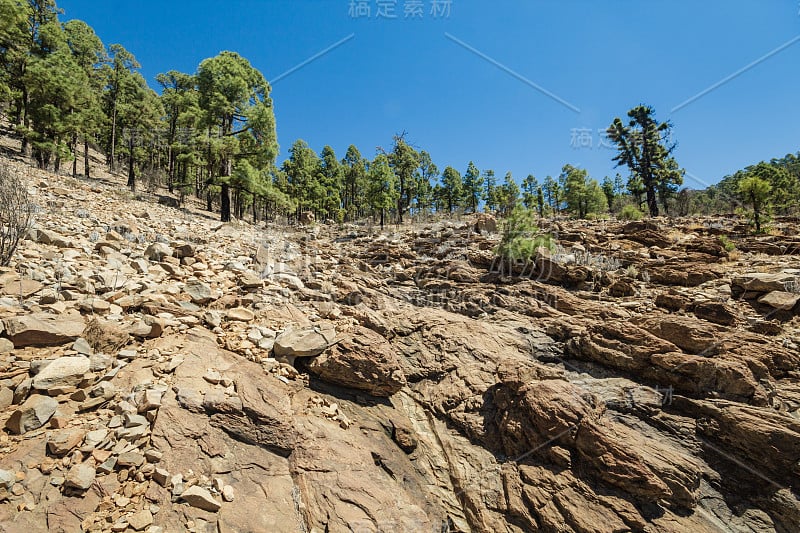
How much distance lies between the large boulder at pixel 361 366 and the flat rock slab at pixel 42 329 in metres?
3.29

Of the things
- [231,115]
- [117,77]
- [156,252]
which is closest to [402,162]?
[231,115]

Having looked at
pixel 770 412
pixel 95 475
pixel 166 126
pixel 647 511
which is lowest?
pixel 647 511

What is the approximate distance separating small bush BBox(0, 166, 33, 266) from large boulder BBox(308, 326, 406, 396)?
5402 millimetres

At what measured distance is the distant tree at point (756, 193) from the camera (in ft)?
50.8

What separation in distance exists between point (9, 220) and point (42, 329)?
11.4 feet

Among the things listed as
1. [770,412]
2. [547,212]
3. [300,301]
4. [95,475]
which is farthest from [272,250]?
[547,212]

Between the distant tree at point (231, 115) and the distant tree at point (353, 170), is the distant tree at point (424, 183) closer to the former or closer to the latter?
the distant tree at point (353, 170)

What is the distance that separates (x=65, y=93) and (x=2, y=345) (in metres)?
26.5

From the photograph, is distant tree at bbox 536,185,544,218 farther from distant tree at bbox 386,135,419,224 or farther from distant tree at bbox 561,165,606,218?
distant tree at bbox 386,135,419,224

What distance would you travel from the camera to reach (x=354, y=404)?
5.55m

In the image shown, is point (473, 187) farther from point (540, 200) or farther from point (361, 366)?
point (361, 366)

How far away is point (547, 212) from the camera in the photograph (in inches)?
2162

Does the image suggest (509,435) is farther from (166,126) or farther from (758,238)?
(166,126)

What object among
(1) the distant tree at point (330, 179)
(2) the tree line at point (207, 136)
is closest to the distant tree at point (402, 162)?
(2) the tree line at point (207, 136)
